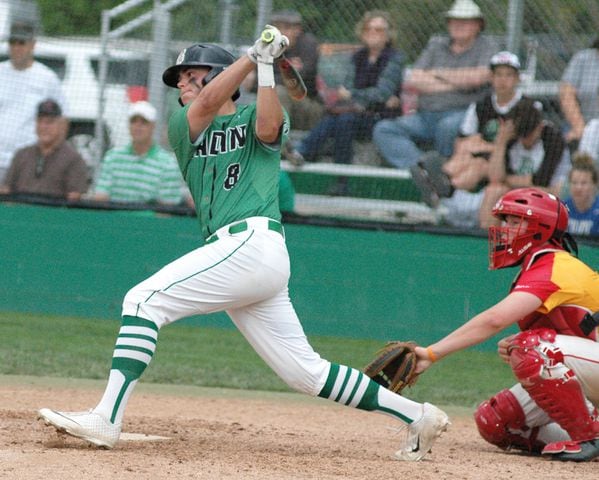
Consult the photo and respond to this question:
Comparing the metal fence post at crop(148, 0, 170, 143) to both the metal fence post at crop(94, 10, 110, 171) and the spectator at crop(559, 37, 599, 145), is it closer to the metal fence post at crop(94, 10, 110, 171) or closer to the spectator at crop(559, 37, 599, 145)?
the metal fence post at crop(94, 10, 110, 171)

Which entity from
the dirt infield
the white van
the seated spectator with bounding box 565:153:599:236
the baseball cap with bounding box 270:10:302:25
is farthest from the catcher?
the white van

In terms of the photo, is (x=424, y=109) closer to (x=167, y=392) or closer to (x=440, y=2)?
(x=440, y=2)

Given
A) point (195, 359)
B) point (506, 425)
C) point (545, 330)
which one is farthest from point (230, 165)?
point (195, 359)

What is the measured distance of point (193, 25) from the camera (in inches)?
394

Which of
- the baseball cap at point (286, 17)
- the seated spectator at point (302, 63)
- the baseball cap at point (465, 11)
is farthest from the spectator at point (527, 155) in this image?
the baseball cap at point (286, 17)

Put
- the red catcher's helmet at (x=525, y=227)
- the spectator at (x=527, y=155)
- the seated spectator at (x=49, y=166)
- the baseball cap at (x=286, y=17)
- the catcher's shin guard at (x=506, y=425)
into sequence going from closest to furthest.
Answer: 1. the red catcher's helmet at (x=525, y=227)
2. the catcher's shin guard at (x=506, y=425)
3. the spectator at (x=527, y=155)
4. the baseball cap at (x=286, y=17)
5. the seated spectator at (x=49, y=166)

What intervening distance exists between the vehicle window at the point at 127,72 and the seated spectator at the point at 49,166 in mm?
603

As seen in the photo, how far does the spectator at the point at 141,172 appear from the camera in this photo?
977cm

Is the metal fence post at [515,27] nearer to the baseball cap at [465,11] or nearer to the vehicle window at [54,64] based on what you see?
the baseball cap at [465,11]

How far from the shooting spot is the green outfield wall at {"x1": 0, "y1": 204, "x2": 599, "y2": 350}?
9281 millimetres

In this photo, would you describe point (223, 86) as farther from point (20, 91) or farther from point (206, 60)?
point (20, 91)

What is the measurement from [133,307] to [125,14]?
6.50 meters

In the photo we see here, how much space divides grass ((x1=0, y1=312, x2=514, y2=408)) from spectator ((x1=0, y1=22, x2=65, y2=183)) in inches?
62.5

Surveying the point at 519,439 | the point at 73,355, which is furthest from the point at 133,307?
the point at 73,355
